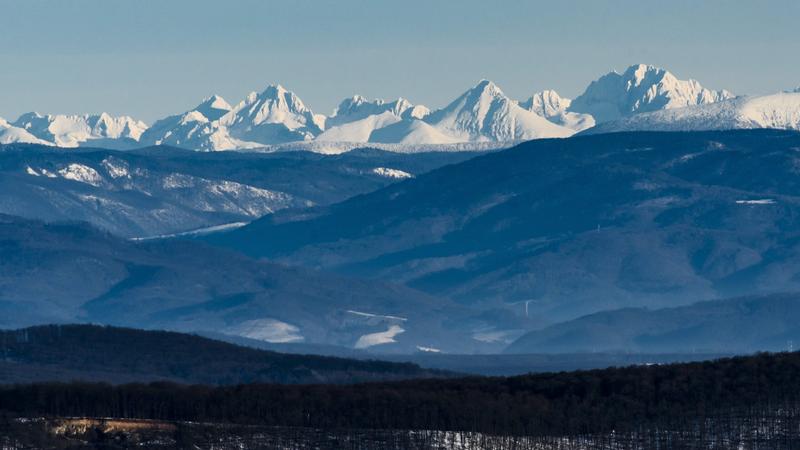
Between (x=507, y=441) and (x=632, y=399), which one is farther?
(x=632, y=399)

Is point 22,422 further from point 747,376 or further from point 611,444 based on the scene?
point 747,376

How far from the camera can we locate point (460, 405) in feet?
625

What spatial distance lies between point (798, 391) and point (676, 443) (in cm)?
1820

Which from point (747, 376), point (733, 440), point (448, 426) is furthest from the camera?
point (747, 376)

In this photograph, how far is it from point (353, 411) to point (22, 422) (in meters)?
22.3

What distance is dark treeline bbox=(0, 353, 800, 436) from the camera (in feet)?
602

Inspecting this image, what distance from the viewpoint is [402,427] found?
18250 centimetres

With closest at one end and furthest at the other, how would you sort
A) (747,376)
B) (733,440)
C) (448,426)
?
(733,440) → (448,426) → (747,376)

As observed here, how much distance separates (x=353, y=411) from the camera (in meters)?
189

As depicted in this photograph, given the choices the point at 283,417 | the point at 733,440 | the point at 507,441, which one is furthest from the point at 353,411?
the point at 733,440

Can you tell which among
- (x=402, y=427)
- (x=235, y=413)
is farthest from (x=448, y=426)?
(x=235, y=413)

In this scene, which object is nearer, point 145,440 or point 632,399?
point 145,440

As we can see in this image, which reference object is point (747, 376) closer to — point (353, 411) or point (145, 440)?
point (353, 411)

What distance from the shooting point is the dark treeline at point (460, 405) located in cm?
18338
